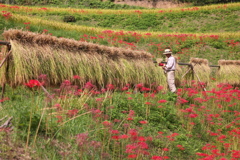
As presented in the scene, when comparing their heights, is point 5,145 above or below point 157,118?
above

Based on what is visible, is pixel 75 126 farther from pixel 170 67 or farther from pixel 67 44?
pixel 170 67

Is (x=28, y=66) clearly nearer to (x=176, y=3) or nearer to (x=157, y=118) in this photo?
(x=157, y=118)

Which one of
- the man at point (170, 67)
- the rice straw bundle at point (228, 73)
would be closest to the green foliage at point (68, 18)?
the rice straw bundle at point (228, 73)

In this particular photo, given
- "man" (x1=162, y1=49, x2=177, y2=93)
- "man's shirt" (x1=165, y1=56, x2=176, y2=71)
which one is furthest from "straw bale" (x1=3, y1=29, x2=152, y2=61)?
"man's shirt" (x1=165, y1=56, x2=176, y2=71)

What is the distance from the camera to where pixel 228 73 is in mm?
12445

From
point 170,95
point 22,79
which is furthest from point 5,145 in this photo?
point 170,95

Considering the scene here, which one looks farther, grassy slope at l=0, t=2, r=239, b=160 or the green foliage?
the green foliage

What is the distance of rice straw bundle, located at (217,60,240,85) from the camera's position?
1234 cm

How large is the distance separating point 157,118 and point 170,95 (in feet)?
6.23

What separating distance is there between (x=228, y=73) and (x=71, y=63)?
8.84 metres

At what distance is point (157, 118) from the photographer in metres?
5.40

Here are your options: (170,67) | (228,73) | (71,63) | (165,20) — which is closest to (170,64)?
(170,67)

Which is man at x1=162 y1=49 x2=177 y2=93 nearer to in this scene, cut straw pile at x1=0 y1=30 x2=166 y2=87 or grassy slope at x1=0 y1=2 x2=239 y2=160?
cut straw pile at x1=0 y1=30 x2=166 y2=87

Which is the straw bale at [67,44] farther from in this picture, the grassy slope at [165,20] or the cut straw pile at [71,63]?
the grassy slope at [165,20]
